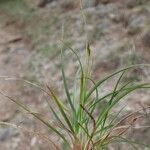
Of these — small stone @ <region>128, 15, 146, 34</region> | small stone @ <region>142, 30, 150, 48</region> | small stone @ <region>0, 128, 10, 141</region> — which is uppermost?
small stone @ <region>128, 15, 146, 34</region>

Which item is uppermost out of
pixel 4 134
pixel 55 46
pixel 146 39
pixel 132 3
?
pixel 132 3

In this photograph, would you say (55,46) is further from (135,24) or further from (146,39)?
(146,39)

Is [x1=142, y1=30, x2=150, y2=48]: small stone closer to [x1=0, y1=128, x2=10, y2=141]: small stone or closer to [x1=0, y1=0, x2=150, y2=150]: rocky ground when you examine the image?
[x1=0, y1=0, x2=150, y2=150]: rocky ground

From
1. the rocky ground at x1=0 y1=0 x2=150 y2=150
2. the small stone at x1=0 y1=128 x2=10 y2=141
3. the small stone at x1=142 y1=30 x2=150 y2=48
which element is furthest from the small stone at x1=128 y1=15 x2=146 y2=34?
the small stone at x1=0 y1=128 x2=10 y2=141

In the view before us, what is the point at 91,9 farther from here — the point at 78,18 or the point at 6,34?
the point at 6,34

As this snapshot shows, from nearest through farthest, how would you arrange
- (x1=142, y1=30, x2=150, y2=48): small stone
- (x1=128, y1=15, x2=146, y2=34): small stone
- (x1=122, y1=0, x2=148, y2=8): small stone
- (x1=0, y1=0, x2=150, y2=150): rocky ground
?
1. (x1=0, y1=0, x2=150, y2=150): rocky ground
2. (x1=142, y1=30, x2=150, y2=48): small stone
3. (x1=128, y1=15, x2=146, y2=34): small stone
4. (x1=122, y1=0, x2=148, y2=8): small stone

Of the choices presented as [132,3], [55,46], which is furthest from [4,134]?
[132,3]

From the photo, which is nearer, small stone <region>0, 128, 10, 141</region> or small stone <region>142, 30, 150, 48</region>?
small stone <region>0, 128, 10, 141</region>

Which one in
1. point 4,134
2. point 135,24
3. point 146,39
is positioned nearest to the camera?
point 4,134

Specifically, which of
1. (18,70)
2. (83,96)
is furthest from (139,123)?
(18,70)
